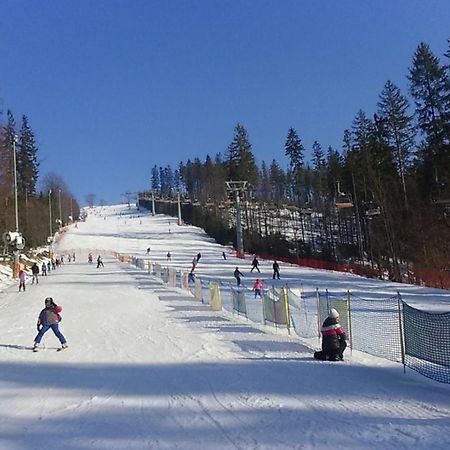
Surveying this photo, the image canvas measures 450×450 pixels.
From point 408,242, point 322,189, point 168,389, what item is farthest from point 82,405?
point 322,189

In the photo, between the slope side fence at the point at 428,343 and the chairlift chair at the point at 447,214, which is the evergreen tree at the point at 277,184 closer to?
the chairlift chair at the point at 447,214

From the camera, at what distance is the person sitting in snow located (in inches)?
464

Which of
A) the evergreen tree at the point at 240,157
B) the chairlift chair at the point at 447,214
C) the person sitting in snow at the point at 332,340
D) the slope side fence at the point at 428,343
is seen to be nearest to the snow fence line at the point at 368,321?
the slope side fence at the point at 428,343

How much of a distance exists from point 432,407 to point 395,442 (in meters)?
1.91

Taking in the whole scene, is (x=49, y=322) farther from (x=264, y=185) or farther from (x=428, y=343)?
(x=264, y=185)

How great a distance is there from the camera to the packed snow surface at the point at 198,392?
661 centimetres

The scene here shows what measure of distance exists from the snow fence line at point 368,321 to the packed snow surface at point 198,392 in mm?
415

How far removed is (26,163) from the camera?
93.3m

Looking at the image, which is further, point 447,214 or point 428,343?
point 447,214

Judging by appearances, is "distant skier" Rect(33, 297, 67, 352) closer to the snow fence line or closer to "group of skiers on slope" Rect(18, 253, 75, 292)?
the snow fence line

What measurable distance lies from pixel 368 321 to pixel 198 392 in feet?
32.4

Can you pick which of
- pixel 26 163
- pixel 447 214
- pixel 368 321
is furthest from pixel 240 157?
pixel 368 321

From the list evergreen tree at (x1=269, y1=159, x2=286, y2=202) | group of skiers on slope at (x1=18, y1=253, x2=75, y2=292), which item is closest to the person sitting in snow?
group of skiers on slope at (x1=18, y1=253, x2=75, y2=292)

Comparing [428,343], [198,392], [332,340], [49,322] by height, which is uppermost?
[49,322]
